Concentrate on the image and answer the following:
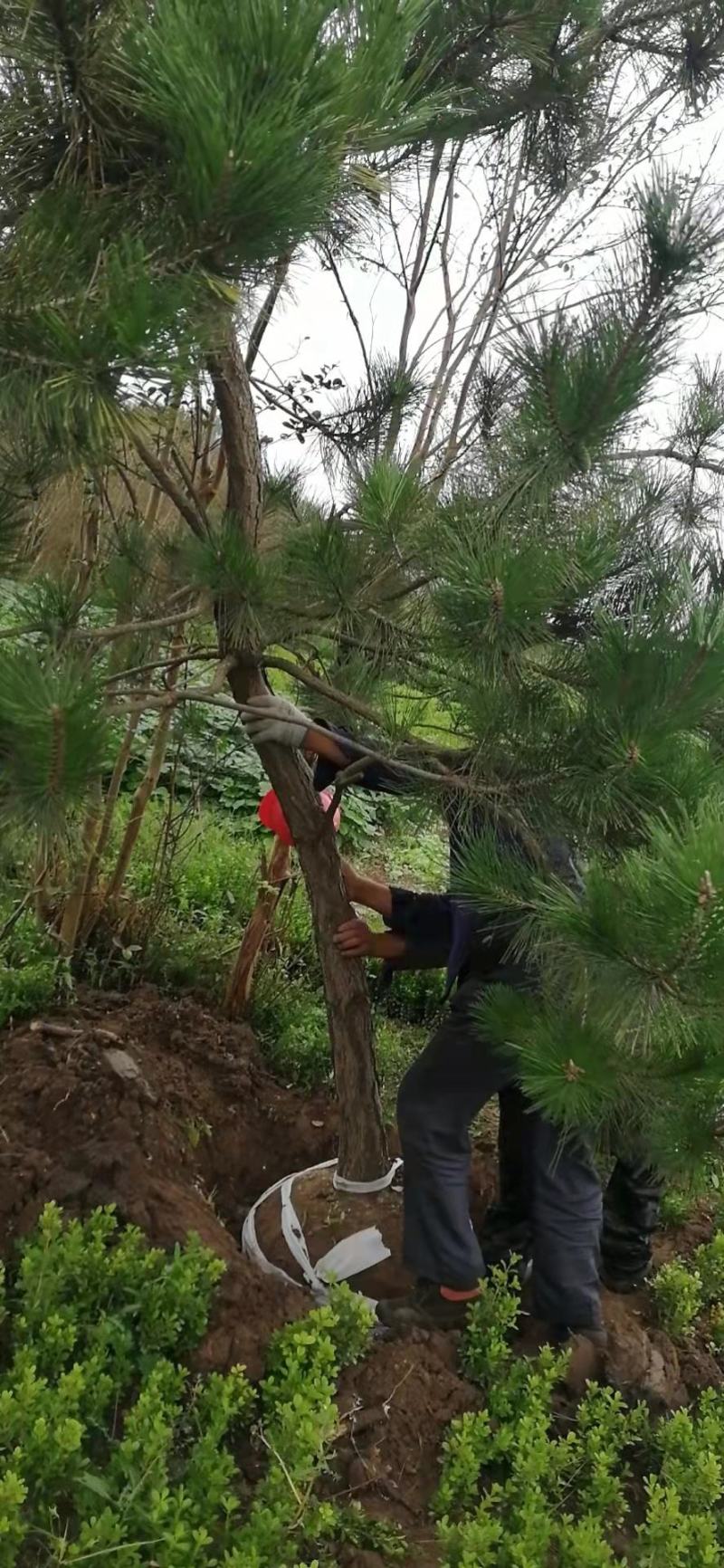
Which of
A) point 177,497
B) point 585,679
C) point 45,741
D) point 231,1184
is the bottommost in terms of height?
point 231,1184

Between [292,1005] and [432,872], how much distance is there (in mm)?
1663

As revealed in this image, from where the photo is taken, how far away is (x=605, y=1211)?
2166mm

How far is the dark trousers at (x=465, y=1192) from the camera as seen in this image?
6.09ft

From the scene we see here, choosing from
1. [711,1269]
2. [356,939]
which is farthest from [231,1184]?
[711,1269]

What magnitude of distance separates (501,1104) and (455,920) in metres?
0.54

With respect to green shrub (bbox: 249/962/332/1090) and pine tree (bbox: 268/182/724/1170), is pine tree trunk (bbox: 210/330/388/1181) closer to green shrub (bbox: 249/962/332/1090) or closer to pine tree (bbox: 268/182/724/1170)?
pine tree (bbox: 268/182/724/1170)

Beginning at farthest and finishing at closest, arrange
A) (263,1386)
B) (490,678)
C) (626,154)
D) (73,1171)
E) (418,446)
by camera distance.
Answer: (626,154) < (418,446) < (73,1171) < (263,1386) < (490,678)

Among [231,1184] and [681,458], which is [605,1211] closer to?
[231,1184]

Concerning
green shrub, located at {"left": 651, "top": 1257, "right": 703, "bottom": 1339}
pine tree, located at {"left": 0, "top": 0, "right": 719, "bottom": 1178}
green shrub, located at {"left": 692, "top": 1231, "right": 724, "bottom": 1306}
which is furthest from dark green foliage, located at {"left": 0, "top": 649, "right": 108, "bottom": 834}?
green shrub, located at {"left": 692, "top": 1231, "right": 724, "bottom": 1306}

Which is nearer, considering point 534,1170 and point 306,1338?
point 306,1338

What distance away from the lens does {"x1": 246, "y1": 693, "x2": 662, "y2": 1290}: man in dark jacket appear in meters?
1.83

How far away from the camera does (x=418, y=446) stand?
254cm

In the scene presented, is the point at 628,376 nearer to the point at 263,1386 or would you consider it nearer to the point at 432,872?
the point at 263,1386

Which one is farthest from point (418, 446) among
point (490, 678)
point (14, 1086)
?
point (14, 1086)
